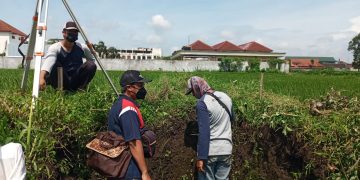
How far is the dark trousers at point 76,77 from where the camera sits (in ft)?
18.8

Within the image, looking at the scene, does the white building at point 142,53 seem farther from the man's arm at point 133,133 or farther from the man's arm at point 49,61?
the man's arm at point 133,133

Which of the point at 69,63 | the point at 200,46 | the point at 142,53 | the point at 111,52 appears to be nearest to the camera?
the point at 69,63

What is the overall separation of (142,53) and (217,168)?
87706 millimetres

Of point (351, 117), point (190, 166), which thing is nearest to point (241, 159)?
point (190, 166)

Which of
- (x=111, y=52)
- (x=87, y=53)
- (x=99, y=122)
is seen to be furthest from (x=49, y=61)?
(x=111, y=52)

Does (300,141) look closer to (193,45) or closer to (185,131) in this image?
(185,131)

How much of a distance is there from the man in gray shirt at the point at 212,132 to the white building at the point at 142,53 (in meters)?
82.4

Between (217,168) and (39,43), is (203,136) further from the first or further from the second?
(39,43)

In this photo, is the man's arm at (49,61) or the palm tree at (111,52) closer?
the man's arm at (49,61)

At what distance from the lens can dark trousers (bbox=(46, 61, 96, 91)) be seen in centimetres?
573

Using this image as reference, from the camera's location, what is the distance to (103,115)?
216 inches

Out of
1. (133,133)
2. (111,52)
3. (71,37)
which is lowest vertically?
(133,133)

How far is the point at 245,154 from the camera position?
5.63 meters

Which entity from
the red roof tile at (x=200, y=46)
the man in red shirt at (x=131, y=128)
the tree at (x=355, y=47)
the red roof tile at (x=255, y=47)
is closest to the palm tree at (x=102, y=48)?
the red roof tile at (x=200, y=46)
